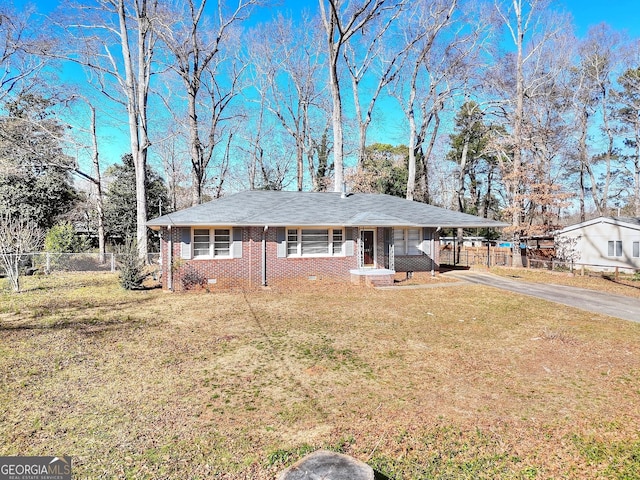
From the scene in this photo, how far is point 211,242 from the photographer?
1311 centimetres

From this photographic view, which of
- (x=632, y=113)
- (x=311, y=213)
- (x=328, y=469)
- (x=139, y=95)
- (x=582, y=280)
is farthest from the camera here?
(x=632, y=113)

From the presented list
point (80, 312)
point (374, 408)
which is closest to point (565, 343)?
point (374, 408)

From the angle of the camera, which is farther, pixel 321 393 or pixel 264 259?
pixel 264 259

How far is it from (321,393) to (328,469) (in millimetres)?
1939

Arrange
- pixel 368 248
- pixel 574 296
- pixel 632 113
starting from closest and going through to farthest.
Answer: pixel 574 296 → pixel 368 248 → pixel 632 113

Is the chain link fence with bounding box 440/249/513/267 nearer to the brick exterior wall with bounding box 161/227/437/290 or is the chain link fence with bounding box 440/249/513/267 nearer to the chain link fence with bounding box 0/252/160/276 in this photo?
the brick exterior wall with bounding box 161/227/437/290

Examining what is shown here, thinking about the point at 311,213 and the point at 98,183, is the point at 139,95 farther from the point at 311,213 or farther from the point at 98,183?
the point at 311,213

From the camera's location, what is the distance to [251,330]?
303 inches

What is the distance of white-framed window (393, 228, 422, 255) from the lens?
51.6ft

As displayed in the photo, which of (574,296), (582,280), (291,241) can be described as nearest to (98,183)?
(291,241)

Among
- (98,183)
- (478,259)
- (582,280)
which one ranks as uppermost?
(98,183)

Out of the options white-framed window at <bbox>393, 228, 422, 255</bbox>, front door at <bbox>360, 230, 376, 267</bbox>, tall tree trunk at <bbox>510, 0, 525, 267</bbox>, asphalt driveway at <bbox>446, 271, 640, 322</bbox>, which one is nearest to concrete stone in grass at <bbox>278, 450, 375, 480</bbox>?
asphalt driveway at <bbox>446, 271, 640, 322</bbox>

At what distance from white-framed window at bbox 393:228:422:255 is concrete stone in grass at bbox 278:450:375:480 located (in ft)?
43.7

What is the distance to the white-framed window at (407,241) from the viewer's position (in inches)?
620
